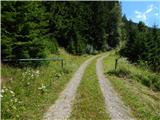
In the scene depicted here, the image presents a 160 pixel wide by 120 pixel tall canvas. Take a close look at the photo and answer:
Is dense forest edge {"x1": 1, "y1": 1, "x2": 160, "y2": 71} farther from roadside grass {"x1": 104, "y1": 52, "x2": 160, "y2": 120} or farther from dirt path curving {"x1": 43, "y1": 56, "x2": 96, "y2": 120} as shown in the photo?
dirt path curving {"x1": 43, "y1": 56, "x2": 96, "y2": 120}

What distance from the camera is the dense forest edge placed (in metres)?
27.5

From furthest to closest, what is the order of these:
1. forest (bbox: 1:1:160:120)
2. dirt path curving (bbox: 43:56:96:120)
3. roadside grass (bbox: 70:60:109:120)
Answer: forest (bbox: 1:1:160:120) → roadside grass (bbox: 70:60:109:120) → dirt path curving (bbox: 43:56:96:120)

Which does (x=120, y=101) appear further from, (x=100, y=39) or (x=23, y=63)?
(x=100, y=39)

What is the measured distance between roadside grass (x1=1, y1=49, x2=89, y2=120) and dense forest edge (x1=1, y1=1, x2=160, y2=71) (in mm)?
3288

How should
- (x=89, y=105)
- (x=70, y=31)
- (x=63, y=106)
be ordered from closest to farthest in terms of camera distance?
(x=63, y=106), (x=89, y=105), (x=70, y=31)

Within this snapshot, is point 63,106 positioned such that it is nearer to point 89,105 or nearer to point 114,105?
point 89,105

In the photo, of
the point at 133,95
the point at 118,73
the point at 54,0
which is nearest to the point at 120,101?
the point at 133,95

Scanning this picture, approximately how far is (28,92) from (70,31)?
160ft

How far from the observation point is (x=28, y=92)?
18.0 metres

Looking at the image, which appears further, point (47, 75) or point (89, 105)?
point (47, 75)

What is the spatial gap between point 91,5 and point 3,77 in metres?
68.4

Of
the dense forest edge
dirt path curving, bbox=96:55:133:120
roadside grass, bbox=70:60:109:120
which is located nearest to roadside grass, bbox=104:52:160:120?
dirt path curving, bbox=96:55:133:120

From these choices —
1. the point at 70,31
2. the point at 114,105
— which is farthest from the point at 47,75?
the point at 70,31

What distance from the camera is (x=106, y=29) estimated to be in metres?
94.4
